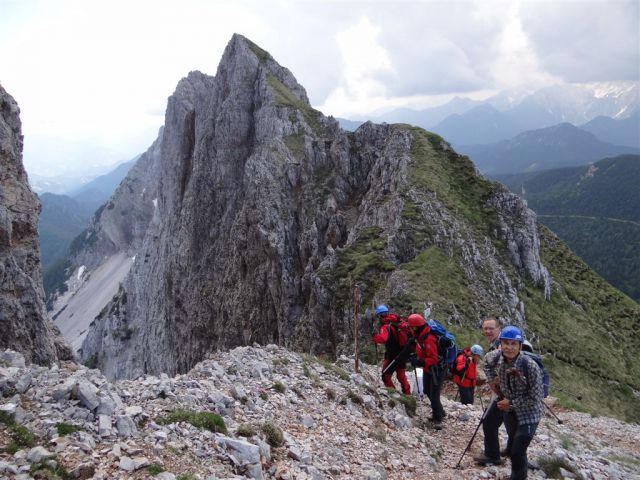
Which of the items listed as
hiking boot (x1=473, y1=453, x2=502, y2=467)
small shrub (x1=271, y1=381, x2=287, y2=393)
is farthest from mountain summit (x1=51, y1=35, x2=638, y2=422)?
hiking boot (x1=473, y1=453, x2=502, y2=467)

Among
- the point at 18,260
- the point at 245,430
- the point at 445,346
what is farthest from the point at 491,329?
the point at 18,260

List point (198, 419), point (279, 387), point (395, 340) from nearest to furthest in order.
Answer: point (198, 419) → point (279, 387) → point (395, 340)

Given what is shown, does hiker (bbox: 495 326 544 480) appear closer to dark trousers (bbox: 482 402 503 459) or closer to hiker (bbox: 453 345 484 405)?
dark trousers (bbox: 482 402 503 459)

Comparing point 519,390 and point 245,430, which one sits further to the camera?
point 519,390

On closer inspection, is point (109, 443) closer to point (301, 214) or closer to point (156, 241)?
point (301, 214)

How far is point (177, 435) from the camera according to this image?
30.2 ft

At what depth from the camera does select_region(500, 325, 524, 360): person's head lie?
9797 millimetres

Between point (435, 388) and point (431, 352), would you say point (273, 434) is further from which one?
point (435, 388)

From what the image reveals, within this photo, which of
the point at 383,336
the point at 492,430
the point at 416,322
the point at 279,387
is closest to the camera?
the point at 492,430

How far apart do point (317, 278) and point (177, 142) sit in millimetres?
71976

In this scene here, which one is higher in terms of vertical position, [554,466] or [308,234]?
[308,234]

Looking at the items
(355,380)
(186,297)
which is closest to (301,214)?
(186,297)

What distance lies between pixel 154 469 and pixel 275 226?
52740mm

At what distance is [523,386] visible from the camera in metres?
9.99
